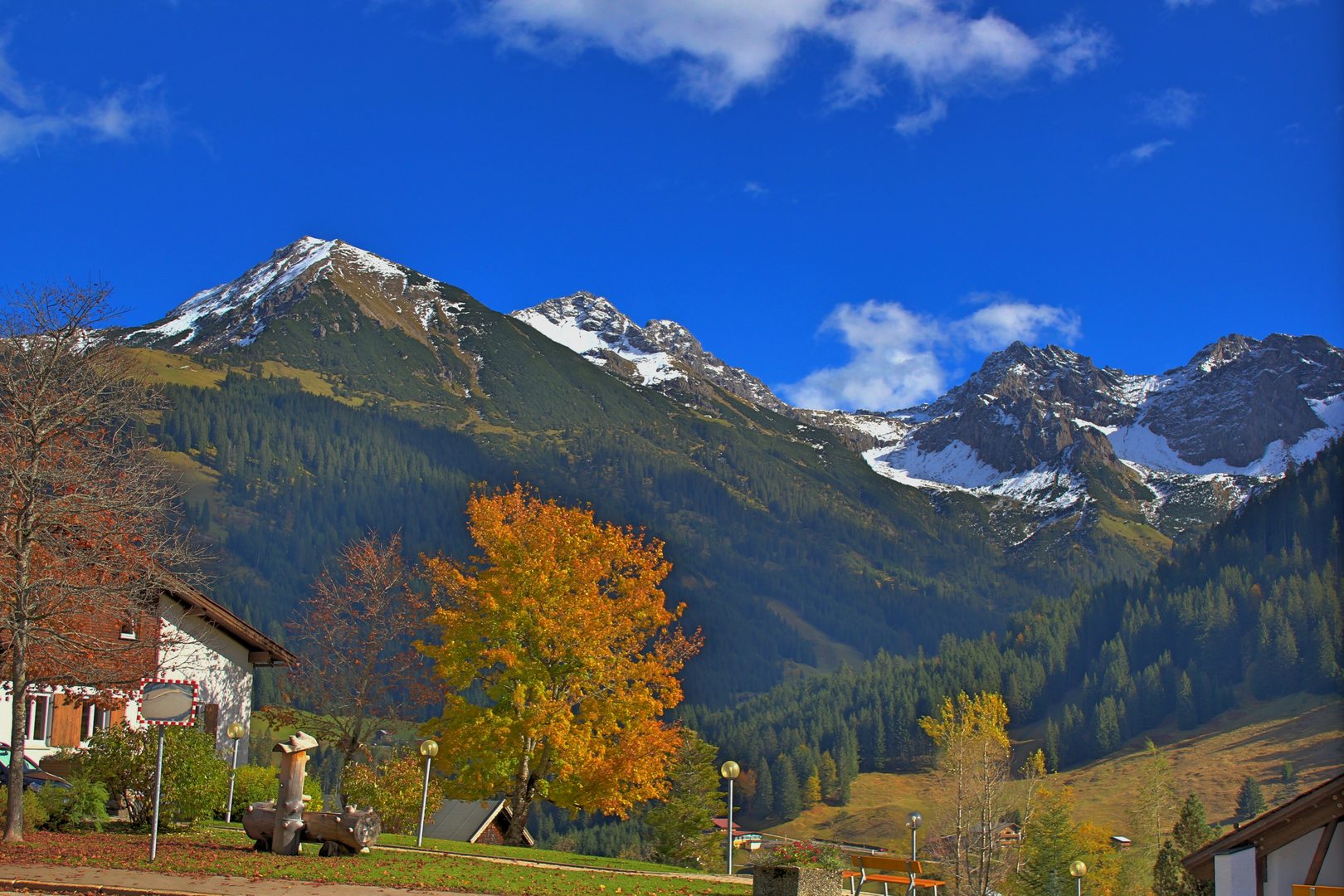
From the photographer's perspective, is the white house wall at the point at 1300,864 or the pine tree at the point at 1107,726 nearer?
the white house wall at the point at 1300,864

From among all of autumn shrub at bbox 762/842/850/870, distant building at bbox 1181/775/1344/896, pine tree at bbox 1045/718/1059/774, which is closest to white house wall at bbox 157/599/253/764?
autumn shrub at bbox 762/842/850/870

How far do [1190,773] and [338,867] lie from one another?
149188 millimetres

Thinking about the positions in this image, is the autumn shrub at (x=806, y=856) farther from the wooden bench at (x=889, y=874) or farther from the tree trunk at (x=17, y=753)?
the tree trunk at (x=17, y=753)

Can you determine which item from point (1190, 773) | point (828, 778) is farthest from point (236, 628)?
point (828, 778)

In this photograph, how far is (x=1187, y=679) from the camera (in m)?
172

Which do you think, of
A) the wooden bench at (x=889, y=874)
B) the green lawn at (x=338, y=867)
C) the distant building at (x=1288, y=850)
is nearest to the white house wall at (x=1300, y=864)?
the distant building at (x=1288, y=850)

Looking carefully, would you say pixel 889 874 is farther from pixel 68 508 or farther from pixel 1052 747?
pixel 1052 747

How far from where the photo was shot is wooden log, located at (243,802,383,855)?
2053cm

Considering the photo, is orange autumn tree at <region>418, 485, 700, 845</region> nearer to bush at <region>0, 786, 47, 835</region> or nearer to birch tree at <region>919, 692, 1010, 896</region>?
bush at <region>0, 786, 47, 835</region>

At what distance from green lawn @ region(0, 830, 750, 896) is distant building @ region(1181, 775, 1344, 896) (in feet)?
30.0

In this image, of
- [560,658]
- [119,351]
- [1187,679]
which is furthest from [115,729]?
[1187,679]

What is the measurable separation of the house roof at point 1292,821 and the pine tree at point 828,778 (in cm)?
16520

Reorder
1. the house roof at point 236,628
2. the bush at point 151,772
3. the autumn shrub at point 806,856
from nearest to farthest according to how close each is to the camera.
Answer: the autumn shrub at point 806,856 < the bush at point 151,772 < the house roof at point 236,628

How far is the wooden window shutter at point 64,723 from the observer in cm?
3444
